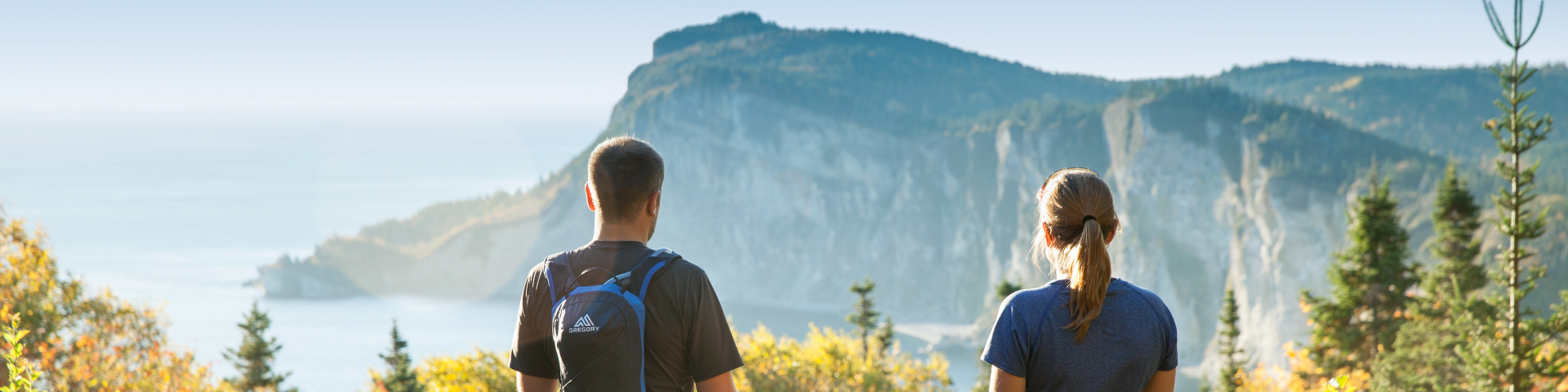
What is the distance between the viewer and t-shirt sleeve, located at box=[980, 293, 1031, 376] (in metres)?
3.21

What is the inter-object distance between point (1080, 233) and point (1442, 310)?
93.9 feet

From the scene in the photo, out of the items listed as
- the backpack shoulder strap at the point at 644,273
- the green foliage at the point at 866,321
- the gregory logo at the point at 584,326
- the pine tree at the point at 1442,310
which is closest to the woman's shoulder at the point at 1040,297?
the backpack shoulder strap at the point at 644,273

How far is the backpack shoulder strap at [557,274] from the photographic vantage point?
339cm

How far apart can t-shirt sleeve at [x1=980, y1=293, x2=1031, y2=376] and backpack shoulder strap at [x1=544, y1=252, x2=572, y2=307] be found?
1.56 meters

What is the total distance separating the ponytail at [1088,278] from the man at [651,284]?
1.25 meters

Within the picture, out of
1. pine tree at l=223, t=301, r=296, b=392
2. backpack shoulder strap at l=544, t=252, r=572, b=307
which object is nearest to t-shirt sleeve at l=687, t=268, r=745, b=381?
backpack shoulder strap at l=544, t=252, r=572, b=307

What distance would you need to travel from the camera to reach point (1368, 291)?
1078 inches

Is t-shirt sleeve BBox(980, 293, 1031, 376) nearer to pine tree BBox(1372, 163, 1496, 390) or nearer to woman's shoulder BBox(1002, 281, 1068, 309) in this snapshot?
woman's shoulder BBox(1002, 281, 1068, 309)

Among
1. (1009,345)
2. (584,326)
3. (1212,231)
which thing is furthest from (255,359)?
(1212,231)

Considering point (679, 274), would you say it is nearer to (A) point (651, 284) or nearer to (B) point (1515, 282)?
(A) point (651, 284)

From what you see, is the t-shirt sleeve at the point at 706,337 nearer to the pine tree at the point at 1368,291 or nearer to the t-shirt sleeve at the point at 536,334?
the t-shirt sleeve at the point at 536,334

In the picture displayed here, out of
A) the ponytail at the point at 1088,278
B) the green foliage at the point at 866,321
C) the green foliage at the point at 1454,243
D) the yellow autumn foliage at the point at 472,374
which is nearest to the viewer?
the ponytail at the point at 1088,278

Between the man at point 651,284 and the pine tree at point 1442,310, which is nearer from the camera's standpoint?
the man at point 651,284

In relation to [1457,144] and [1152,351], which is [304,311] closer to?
[1152,351]
